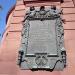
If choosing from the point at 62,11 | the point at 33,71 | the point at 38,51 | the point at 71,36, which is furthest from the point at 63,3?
the point at 33,71

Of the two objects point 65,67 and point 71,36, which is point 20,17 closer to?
point 71,36

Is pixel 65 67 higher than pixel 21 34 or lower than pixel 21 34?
lower

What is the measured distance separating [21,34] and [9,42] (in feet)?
2.03

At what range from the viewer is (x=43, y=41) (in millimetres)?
9633

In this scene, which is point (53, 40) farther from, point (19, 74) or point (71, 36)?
point (19, 74)

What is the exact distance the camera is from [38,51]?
940 cm

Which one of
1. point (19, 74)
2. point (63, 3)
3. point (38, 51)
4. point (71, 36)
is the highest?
point (63, 3)

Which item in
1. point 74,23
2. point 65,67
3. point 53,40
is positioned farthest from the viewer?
point 74,23

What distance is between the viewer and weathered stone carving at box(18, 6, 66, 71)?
30.0 feet

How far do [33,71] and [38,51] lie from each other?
2.77 ft

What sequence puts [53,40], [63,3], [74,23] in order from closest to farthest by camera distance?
[53,40], [74,23], [63,3]

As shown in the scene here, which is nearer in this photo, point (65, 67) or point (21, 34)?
point (65, 67)

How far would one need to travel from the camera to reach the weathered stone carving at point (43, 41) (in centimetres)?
914

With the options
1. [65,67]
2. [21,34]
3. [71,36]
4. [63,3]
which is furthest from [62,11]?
[65,67]
